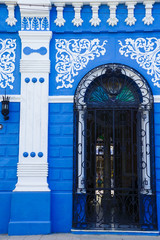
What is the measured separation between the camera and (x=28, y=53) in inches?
215

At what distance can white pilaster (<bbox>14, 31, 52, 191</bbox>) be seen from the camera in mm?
5156

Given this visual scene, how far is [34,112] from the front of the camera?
533cm

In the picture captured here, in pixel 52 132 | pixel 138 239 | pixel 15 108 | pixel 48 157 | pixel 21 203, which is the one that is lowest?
pixel 138 239

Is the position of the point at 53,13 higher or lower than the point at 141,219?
higher

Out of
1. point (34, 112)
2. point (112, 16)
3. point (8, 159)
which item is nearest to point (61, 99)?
point (34, 112)

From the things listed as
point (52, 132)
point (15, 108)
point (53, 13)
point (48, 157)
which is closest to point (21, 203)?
point (48, 157)

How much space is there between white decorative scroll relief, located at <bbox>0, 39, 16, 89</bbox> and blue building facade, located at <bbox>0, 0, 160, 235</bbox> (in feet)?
0.07

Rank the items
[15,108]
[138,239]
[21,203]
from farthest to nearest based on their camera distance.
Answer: [15,108] < [21,203] < [138,239]

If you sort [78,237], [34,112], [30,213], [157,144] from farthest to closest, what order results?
[34,112]
[157,144]
[30,213]
[78,237]

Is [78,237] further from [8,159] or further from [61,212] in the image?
[8,159]

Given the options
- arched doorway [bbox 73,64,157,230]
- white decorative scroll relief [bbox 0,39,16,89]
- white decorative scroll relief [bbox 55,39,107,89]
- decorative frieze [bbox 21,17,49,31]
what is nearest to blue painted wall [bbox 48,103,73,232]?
arched doorway [bbox 73,64,157,230]

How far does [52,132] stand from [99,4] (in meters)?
2.79

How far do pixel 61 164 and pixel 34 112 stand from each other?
1160mm

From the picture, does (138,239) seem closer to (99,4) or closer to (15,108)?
(15,108)
